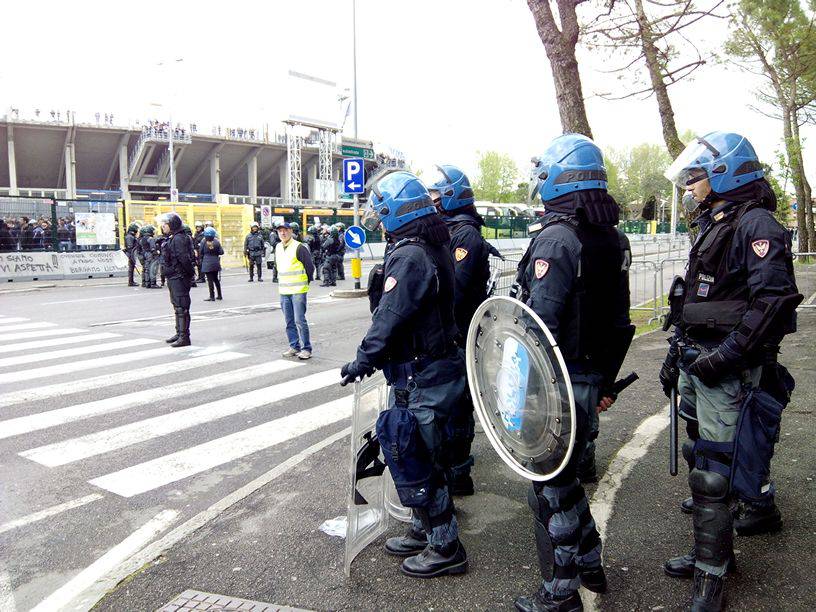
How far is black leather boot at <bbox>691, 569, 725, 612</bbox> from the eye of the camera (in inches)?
103

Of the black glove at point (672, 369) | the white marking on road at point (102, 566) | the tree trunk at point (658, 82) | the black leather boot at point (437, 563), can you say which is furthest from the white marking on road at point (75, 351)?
the tree trunk at point (658, 82)

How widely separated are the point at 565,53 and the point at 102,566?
8.25 m

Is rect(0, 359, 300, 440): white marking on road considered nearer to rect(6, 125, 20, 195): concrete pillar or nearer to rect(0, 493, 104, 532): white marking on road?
rect(0, 493, 104, 532): white marking on road

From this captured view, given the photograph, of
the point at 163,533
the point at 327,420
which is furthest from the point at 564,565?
the point at 327,420

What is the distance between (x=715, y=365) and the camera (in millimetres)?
2750

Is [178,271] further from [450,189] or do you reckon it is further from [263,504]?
[263,504]

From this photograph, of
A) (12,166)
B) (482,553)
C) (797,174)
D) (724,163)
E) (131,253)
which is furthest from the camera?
(12,166)

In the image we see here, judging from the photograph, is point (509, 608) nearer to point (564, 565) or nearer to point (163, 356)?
point (564, 565)

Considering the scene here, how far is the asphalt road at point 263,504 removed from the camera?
2.97 metres

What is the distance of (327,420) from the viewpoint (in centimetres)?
592

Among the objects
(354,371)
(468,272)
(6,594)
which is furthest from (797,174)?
(6,594)

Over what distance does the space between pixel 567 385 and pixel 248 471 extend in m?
3.06

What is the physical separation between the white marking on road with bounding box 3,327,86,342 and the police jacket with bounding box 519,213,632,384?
9565 millimetres

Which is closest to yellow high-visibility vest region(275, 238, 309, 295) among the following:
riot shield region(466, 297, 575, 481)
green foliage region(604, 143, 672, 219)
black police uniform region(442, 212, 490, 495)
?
black police uniform region(442, 212, 490, 495)
